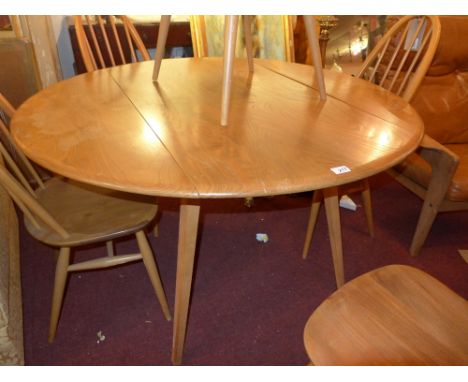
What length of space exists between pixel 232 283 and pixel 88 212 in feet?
2.29

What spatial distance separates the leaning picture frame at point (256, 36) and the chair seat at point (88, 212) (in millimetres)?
1457

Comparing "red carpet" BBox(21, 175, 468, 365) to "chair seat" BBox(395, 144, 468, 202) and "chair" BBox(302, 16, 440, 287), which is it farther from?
"chair seat" BBox(395, 144, 468, 202)

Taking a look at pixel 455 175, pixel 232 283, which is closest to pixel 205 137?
pixel 232 283

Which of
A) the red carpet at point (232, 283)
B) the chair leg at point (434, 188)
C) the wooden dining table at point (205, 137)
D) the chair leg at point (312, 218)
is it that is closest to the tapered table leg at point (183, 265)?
the wooden dining table at point (205, 137)

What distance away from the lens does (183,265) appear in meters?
1.08

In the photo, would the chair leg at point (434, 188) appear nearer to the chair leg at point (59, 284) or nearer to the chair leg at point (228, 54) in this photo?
the chair leg at point (228, 54)

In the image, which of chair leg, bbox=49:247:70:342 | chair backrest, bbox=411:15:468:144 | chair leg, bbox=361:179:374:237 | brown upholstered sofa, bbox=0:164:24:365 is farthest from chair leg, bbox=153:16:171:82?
chair backrest, bbox=411:15:468:144

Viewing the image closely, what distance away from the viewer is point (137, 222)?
1.20 m

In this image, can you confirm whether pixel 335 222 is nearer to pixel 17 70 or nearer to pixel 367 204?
pixel 367 204

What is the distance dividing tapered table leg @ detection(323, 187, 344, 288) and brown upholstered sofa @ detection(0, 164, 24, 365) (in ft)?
3.73

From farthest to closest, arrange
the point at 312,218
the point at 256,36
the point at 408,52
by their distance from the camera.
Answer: the point at 256,36 < the point at 312,218 < the point at 408,52

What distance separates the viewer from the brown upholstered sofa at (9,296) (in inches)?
44.4

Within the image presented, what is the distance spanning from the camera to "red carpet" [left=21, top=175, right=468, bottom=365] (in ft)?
4.38

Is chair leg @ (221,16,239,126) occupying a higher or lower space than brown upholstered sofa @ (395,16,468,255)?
higher
